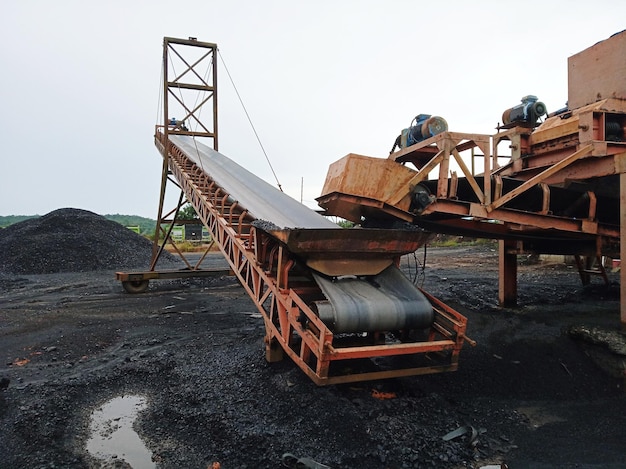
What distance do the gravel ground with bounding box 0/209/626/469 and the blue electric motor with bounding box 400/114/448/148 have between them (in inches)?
60.8

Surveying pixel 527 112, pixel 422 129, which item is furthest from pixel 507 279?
pixel 422 129

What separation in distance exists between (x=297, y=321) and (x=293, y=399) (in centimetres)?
78

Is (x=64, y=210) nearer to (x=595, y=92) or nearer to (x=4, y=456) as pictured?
(x=4, y=456)

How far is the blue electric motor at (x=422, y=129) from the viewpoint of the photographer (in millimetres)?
4711

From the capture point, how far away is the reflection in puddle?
3281 millimetres

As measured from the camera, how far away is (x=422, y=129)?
482 centimetres

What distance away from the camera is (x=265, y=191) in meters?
7.21

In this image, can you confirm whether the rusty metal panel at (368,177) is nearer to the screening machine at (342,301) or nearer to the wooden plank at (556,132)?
the screening machine at (342,301)

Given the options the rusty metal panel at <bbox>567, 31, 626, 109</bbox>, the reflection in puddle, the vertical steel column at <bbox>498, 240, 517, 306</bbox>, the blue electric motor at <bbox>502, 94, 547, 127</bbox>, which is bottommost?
the reflection in puddle

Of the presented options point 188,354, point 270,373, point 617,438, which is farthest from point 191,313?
point 617,438

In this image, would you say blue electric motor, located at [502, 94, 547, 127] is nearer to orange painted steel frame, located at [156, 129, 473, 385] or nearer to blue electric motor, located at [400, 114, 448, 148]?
blue electric motor, located at [400, 114, 448, 148]

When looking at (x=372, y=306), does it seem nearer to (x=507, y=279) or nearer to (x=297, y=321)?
(x=297, y=321)

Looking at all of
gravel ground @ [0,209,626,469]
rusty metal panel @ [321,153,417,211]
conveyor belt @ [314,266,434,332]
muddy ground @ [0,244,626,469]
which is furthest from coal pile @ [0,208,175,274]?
conveyor belt @ [314,266,434,332]

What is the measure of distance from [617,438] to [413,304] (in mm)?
2059
